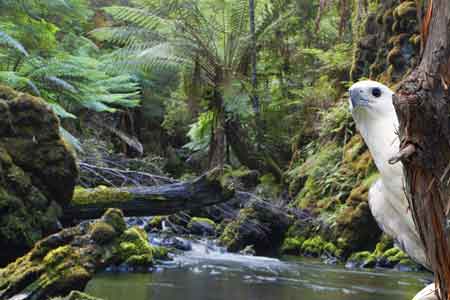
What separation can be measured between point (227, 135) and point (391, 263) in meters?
6.74

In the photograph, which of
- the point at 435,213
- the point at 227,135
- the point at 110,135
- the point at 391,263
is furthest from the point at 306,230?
the point at 110,135

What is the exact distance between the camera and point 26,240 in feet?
17.7

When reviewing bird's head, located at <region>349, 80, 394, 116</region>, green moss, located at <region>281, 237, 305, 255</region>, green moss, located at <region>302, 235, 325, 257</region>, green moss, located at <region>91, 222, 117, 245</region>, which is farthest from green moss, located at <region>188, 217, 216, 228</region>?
bird's head, located at <region>349, 80, 394, 116</region>

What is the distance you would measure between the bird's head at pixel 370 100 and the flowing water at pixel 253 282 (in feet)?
10.6

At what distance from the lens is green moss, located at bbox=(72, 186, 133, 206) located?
6441 mm

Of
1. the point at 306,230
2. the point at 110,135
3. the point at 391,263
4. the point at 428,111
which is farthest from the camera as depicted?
the point at 110,135

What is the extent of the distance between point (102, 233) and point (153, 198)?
203 cm

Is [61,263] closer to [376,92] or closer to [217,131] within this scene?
[376,92]

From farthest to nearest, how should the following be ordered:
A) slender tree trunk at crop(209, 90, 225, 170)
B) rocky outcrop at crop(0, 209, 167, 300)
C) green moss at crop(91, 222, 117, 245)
A: slender tree trunk at crop(209, 90, 225, 170)
green moss at crop(91, 222, 117, 245)
rocky outcrop at crop(0, 209, 167, 300)

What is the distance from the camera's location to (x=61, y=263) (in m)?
4.12

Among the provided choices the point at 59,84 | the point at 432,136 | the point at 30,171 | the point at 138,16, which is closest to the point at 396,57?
the point at 59,84

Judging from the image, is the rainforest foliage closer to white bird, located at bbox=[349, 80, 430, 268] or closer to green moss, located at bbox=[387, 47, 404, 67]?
green moss, located at bbox=[387, 47, 404, 67]

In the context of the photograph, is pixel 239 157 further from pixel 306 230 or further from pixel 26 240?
pixel 26 240

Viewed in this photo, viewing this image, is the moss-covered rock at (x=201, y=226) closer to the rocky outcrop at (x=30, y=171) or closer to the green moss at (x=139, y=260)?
the green moss at (x=139, y=260)
